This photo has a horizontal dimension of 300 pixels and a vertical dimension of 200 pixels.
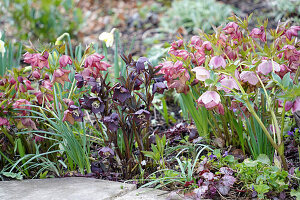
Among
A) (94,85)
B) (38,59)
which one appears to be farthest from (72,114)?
(38,59)

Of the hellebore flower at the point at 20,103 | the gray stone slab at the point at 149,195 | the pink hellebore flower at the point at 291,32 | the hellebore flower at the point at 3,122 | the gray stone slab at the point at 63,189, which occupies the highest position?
the pink hellebore flower at the point at 291,32

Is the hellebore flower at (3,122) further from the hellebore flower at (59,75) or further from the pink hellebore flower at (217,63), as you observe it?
the pink hellebore flower at (217,63)

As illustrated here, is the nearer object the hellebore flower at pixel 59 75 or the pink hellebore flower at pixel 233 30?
the hellebore flower at pixel 59 75

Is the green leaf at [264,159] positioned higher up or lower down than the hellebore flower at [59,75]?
lower down

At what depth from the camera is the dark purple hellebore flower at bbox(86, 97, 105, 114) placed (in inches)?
59.6

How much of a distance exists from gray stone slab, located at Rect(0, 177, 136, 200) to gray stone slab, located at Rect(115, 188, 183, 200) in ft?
0.13

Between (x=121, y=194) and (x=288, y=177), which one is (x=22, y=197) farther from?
(x=288, y=177)

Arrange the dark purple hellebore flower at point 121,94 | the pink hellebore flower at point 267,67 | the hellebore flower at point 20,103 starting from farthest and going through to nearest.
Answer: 1. the hellebore flower at point 20,103
2. the dark purple hellebore flower at point 121,94
3. the pink hellebore flower at point 267,67

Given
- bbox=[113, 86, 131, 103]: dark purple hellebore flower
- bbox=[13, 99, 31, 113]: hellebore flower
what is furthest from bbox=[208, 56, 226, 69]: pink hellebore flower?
bbox=[13, 99, 31, 113]: hellebore flower

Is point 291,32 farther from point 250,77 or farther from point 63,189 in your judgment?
point 63,189

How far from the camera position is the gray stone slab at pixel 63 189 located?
1462 mm

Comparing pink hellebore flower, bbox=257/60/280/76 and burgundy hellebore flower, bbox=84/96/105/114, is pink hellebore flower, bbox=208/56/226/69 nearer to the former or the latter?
pink hellebore flower, bbox=257/60/280/76

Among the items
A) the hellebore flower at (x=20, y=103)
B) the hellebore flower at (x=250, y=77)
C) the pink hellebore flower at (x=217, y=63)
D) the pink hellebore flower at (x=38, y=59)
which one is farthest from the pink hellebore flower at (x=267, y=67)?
the hellebore flower at (x=20, y=103)

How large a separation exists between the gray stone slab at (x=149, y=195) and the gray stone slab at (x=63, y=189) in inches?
1.5
